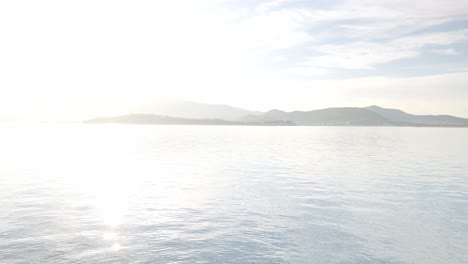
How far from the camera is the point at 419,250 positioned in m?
19.8

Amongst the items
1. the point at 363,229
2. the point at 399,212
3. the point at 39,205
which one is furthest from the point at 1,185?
the point at 399,212

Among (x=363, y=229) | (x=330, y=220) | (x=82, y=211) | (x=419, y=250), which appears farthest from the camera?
(x=82, y=211)

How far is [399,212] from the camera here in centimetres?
2800

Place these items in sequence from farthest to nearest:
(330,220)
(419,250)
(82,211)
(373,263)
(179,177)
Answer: (179,177)
(82,211)
(330,220)
(419,250)
(373,263)

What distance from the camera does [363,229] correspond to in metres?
23.6

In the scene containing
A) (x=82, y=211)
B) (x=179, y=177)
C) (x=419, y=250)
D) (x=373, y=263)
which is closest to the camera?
(x=373, y=263)

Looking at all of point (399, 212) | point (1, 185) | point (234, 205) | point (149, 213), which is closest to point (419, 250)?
point (399, 212)

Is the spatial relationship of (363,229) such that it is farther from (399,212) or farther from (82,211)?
(82,211)

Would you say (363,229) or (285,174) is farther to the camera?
(285,174)

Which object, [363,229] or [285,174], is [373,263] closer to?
[363,229]

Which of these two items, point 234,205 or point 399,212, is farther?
point 234,205

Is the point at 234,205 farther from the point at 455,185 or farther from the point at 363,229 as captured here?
the point at 455,185

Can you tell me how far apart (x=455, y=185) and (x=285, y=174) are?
19.0m

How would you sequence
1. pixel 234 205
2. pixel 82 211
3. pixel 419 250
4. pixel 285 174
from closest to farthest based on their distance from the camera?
pixel 419 250
pixel 82 211
pixel 234 205
pixel 285 174
